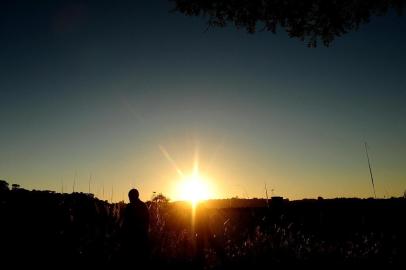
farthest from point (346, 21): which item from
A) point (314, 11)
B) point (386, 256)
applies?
point (386, 256)

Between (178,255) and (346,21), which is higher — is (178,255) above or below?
below

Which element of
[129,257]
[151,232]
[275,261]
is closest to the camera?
[129,257]

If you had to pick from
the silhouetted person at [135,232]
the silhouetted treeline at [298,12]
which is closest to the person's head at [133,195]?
the silhouetted person at [135,232]

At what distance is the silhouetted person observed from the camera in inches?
243

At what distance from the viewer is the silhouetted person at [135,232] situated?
6176mm

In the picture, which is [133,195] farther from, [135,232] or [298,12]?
[298,12]

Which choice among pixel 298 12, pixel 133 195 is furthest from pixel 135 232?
pixel 298 12

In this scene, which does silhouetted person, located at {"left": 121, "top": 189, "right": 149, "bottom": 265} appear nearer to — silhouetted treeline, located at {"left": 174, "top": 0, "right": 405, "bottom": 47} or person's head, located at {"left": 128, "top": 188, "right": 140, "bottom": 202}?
person's head, located at {"left": 128, "top": 188, "right": 140, "bottom": 202}

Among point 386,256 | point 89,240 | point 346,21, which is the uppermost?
point 346,21

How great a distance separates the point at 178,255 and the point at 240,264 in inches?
41.5

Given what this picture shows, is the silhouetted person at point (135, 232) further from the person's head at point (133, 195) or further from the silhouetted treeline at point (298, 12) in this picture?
the silhouetted treeline at point (298, 12)

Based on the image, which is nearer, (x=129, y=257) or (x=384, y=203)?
(x=129, y=257)

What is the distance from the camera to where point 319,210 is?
17031 millimetres

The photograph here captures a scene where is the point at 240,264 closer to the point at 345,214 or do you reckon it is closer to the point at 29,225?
the point at 29,225
